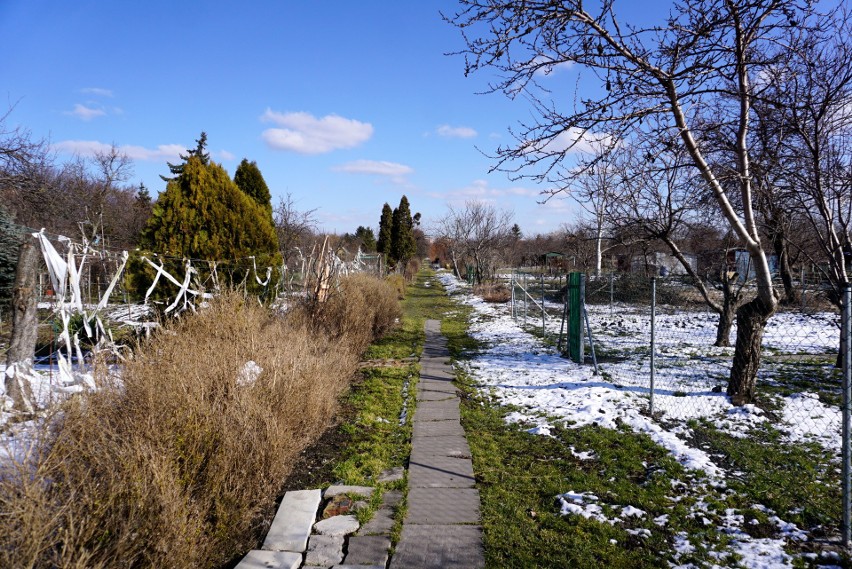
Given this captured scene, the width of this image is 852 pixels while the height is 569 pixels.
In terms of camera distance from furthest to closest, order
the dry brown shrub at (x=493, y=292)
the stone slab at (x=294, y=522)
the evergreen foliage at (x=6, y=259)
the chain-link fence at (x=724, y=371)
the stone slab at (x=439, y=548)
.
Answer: the dry brown shrub at (x=493, y=292)
the evergreen foliage at (x=6, y=259)
the chain-link fence at (x=724, y=371)
the stone slab at (x=294, y=522)
the stone slab at (x=439, y=548)

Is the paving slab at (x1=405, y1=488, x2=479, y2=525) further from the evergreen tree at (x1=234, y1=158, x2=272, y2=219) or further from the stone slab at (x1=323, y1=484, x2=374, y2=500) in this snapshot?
the evergreen tree at (x1=234, y1=158, x2=272, y2=219)

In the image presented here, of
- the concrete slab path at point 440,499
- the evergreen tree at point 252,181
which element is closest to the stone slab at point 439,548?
the concrete slab path at point 440,499

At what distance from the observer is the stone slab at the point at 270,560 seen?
9.43ft

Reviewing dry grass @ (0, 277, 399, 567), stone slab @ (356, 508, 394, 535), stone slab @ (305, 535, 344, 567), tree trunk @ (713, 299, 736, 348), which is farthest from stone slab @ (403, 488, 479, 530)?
tree trunk @ (713, 299, 736, 348)

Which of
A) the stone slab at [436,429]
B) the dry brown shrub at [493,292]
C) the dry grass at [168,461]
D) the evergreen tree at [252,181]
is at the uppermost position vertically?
the evergreen tree at [252,181]

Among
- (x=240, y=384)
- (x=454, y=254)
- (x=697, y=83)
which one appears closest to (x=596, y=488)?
(x=240, y=384)

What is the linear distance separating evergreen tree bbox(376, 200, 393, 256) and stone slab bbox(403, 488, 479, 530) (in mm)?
31086

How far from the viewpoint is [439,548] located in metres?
3.18

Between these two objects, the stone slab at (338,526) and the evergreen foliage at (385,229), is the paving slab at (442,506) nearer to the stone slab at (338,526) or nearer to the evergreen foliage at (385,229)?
the stone slab at (338,526)

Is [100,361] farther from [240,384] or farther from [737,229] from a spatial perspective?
[737,229]

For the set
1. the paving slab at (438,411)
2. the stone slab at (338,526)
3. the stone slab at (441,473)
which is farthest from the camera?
the paving slab at (438,411)

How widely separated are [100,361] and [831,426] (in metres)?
6.94

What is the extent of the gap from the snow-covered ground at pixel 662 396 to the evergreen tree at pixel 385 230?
23.6 m

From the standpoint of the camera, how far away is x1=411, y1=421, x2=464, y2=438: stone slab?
541 cm
